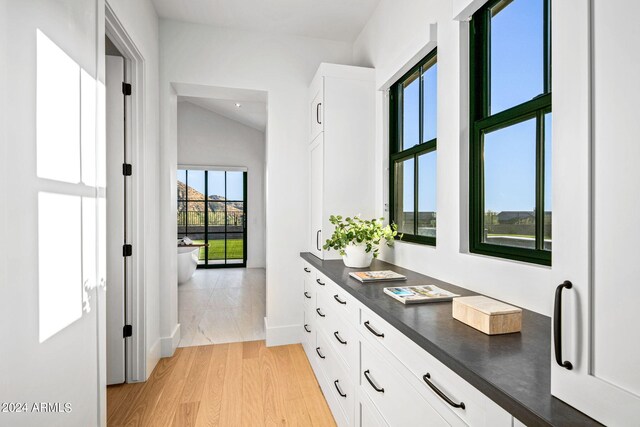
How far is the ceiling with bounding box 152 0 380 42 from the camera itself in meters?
2.71

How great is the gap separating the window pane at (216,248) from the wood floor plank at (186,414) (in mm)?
5372

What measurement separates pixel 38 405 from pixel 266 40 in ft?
10.2

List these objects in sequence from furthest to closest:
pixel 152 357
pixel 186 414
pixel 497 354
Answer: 1. pixel 152 357
2. pixel 186 414
3. pixel 497 354

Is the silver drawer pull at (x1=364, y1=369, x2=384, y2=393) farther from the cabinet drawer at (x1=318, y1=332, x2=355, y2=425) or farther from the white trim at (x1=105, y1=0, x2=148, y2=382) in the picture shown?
the white trim at (x1=105, y1=0, x2=148, y2=382)

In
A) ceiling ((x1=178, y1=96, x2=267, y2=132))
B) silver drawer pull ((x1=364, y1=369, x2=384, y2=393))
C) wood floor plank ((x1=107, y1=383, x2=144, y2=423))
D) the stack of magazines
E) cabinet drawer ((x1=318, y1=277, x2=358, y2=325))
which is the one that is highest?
ceiling ((x1=178, y1=96, x2=267, y2=132))

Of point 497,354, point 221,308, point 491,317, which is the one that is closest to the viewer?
point 497,354

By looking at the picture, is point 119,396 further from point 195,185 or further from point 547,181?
point 195,185

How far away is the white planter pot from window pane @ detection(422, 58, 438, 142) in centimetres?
86

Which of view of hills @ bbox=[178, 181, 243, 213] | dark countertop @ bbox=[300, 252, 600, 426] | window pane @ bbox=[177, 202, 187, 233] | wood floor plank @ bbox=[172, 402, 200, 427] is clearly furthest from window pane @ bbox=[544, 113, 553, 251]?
window pane @ bbox=[177, 202, 187, 233]

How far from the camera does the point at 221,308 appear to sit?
13.9ft

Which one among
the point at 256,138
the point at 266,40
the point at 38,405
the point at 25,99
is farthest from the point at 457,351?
the point at 256,138

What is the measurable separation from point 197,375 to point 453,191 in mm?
2265

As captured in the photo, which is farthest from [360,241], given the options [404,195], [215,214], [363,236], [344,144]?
[215,214]

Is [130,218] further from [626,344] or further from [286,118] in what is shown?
[626,344]
